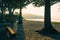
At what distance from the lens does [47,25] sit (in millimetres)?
19656

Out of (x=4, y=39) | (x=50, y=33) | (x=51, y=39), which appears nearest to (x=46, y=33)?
(x=50, y=33)

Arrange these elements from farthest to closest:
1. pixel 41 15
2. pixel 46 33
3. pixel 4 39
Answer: pixel 41 15, pixel 46 33, pixel 4 39

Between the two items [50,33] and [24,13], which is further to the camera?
[24,13]

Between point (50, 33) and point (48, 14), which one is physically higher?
point (48, 14)

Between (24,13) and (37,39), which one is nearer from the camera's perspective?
(37,39)

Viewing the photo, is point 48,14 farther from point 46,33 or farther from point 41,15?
point 41,15

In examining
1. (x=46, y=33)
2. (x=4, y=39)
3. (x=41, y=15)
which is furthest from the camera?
(x=41, y=15)

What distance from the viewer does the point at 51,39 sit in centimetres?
1502

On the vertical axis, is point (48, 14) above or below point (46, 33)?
above

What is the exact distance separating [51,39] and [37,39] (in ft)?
3.11

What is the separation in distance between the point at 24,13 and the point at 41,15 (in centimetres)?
440

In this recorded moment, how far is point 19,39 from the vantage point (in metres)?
14.5

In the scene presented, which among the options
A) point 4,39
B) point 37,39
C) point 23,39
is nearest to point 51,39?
point 37,39

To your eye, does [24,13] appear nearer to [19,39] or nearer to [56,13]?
[56,13]
